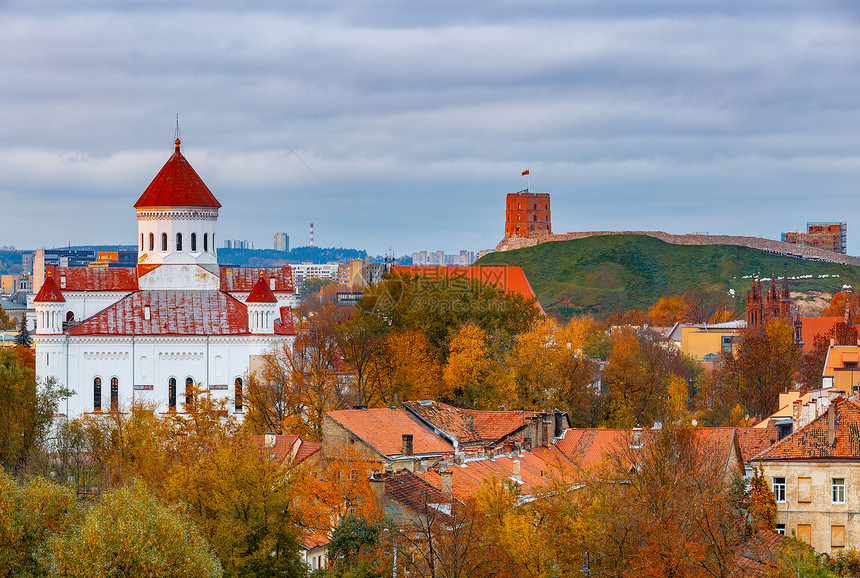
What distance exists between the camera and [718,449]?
49.1 meters

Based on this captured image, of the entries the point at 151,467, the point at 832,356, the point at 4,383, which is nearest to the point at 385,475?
the point at 151,467

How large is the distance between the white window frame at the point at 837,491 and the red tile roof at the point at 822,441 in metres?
0.84

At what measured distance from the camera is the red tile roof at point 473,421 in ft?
192

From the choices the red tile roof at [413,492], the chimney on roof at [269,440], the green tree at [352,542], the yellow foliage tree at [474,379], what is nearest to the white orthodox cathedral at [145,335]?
the yellow foliage tree at [474,379]

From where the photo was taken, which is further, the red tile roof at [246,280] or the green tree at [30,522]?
the red tile roof at [246,280]

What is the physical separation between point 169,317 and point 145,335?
1.95 meters

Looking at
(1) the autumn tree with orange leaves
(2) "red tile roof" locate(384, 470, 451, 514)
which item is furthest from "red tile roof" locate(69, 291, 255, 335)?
(2) "red tile roof" locate(384, 470, 451, 514)

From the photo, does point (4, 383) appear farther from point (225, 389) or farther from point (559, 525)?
point (559, 525)

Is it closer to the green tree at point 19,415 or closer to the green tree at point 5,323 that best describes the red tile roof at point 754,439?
the green tree at point 19,415

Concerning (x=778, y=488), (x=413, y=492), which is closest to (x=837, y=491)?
(x=778, y=488)

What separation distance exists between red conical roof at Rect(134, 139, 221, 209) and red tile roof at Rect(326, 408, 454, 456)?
34.9 metres

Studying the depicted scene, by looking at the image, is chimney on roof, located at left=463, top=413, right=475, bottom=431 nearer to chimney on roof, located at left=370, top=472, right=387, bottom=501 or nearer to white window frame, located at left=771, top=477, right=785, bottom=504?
chimney on roof, located at left=370, top=472, right=387, bottom=501

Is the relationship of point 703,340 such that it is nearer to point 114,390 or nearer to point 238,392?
point 238,392

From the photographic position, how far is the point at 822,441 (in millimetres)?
48125
